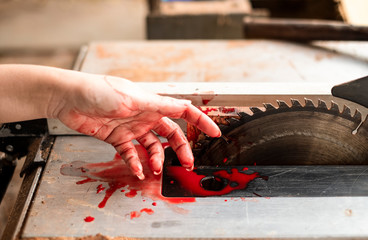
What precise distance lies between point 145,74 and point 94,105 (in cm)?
80

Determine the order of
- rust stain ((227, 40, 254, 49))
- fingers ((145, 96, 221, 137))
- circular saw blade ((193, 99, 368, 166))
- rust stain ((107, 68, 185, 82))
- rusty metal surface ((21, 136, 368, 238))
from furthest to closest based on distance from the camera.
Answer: rust stain ((227, 40, 254, 49)) → rust stain ((107, 68, 185, 82)) → circular saw blade ((193, 99, 368, 166)) → fingers ((145, 96, 221, 137)) → rusty metal surface ((21, 136, 368, 238))

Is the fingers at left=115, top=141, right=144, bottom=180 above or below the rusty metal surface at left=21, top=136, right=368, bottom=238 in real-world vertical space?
above

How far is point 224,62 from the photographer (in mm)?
2029

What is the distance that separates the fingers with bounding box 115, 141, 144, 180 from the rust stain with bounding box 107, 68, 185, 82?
626 millimetres

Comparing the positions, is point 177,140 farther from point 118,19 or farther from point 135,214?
point 118,19

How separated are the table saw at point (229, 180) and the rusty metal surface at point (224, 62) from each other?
44 centimetres

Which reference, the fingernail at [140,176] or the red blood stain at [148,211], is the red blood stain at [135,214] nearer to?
the red blood stain at [148,211]

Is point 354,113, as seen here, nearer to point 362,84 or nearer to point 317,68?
point 362,84

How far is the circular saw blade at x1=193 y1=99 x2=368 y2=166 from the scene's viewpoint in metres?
1.24

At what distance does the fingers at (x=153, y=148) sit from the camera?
4.04 feet

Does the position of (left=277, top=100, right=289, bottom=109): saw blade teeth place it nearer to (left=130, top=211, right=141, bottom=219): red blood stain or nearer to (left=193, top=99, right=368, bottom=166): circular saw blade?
(left=193, top=99, right=368, bottom=166): circular saw blade

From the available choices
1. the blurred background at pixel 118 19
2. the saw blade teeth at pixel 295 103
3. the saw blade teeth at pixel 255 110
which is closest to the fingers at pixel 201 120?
the saw blade teeth at pixel 255 110

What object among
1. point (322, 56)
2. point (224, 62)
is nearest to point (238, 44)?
point (224, 62)

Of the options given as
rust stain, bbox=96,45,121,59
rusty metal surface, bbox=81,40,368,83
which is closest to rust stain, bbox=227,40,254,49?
rusty metal surface, bbox=81,40,368,83
